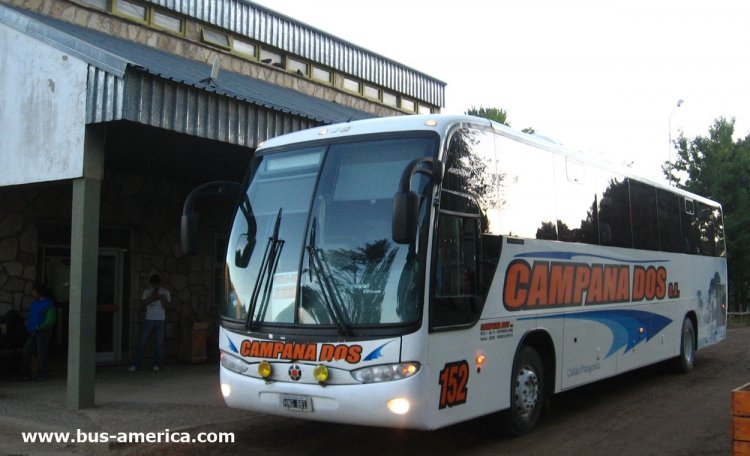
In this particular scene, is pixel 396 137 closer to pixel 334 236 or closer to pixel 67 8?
pixel 334 236

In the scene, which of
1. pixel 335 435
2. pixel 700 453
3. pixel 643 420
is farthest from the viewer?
pixel 643 420

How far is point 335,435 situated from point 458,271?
2.55 m

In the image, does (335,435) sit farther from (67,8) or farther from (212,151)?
(67,8)

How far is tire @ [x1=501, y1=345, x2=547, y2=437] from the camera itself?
7.80 meters

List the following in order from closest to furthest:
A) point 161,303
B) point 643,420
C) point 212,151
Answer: point 643,420, point 212,151, point 161,303

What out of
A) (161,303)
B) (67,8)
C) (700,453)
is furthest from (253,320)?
(67,8)

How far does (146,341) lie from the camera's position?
43.7 ft

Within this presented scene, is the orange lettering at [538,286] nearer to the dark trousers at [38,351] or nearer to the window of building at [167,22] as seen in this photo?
the dark trousers at [38,351]

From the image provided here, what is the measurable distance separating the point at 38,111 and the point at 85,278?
2578 millimetres

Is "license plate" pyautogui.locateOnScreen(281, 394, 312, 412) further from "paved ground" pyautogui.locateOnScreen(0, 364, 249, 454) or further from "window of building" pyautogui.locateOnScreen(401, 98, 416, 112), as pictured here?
"window of building" pyautogui.locateOnScreen(401, 98, 416, 112)

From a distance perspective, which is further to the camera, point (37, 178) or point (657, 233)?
point (657, 233)

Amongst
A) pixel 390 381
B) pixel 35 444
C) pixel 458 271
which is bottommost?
pixel 35 444

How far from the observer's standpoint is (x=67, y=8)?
1398 centimetres

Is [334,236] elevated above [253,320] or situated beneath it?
Answer: elevated above
